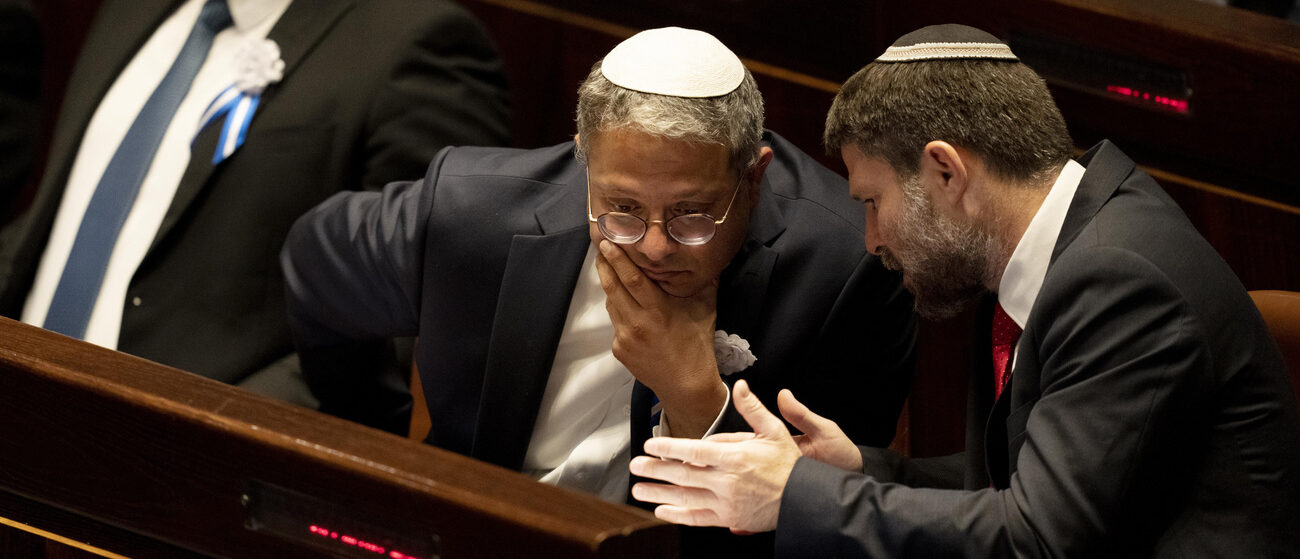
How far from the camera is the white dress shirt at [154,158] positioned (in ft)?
8.97

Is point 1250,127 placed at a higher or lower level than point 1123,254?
lower

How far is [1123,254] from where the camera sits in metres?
1.65

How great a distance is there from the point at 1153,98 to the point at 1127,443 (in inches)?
45.5

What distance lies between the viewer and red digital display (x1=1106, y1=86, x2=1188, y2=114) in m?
2.54

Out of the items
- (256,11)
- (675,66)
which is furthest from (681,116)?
(256,11)

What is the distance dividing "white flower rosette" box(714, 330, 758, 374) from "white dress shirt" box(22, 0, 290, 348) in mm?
1252

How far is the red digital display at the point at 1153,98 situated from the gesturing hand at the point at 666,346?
103 centimetres

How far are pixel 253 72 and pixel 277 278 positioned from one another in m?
0.41

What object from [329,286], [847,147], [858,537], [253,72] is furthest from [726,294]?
[253,72]

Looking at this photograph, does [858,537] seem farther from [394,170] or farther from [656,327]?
[394,170]

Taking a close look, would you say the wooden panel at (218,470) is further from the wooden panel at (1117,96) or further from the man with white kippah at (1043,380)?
the wooden panel at (1117,96)

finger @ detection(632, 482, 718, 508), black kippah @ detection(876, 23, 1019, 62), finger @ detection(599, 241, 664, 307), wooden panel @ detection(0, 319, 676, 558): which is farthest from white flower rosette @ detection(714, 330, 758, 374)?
wooden panel @ detection(0, 319, 676, 558)

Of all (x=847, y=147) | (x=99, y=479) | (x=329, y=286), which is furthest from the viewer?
(x=329, y=286)

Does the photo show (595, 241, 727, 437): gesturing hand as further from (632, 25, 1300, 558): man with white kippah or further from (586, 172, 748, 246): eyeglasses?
(632, 25, 1300, 558): man with white kippah
